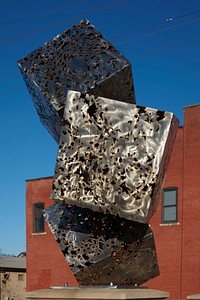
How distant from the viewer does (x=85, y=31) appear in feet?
31.3

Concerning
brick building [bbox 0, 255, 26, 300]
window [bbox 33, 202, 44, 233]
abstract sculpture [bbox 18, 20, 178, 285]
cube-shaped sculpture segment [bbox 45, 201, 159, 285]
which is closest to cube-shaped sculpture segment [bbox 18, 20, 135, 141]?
abstract sculpture [bbox 18, 20, 178, 285]

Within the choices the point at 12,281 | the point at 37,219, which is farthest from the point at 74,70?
the point at 12,281

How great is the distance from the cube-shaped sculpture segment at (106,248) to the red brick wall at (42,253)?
77.5 ft

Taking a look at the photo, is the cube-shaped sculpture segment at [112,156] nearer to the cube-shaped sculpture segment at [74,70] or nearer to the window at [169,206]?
the cube-shaped sculpture segment at [74,70]

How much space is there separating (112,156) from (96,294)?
188 cm

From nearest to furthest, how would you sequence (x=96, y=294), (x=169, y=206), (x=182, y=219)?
(x=96, y=294), (x=182, y=219), (x=169, y=206)

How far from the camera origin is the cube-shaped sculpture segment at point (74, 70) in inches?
355

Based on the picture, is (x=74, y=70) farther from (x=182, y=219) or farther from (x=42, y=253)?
(x=42, y=253)

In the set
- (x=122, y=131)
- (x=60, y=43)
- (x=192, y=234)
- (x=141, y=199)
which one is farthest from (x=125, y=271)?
(x=192, y=234)

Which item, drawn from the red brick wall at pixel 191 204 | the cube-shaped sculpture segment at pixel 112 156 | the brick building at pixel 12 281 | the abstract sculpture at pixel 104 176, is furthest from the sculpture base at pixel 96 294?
the brick building at pixel 12 281

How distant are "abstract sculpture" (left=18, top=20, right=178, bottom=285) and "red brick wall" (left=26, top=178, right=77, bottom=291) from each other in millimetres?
23583

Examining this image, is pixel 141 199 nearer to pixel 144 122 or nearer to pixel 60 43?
Result: pixel 144 122

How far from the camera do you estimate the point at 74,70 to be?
9.13 meters

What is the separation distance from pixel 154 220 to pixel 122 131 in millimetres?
20416
